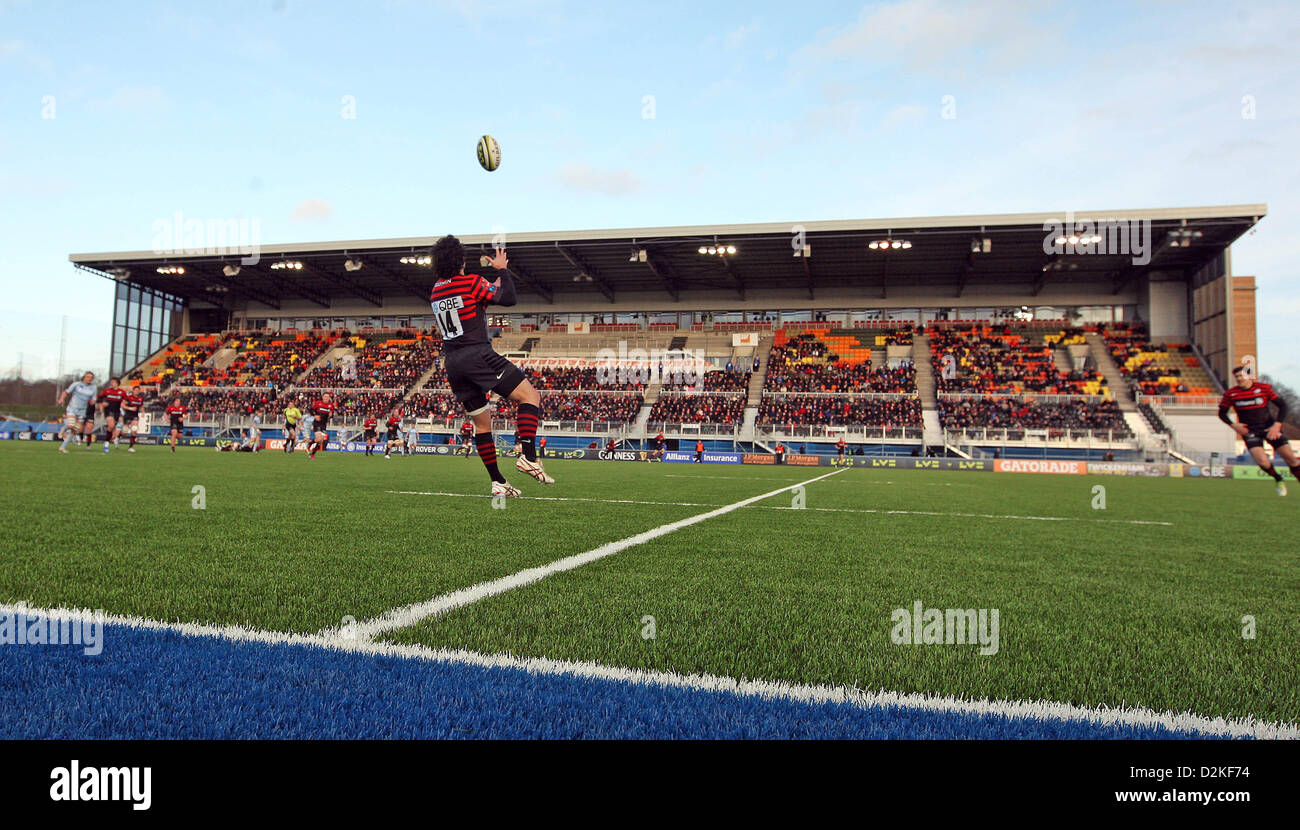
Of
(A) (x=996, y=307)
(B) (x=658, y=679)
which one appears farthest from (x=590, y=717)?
(A) (x=996, y=307)

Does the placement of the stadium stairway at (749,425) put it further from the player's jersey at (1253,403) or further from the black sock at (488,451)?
the black sock at (488,451)

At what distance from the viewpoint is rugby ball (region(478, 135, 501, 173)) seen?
346 inches

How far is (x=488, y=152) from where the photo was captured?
351 inches

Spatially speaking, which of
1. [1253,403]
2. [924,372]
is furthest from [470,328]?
[924,372]

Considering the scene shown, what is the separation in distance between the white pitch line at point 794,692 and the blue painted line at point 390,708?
5 centimetres

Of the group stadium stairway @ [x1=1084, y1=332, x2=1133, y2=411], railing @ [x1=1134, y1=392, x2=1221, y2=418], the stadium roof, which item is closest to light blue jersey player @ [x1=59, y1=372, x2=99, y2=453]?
the stadium roof

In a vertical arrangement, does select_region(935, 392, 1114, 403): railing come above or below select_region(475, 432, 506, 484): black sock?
above

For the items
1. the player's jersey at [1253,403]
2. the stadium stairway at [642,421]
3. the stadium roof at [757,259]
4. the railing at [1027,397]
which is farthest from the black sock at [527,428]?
the railing at [1027,397]

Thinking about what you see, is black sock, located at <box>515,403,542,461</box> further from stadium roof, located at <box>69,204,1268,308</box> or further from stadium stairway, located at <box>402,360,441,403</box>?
stadium stairway, located at <box>402,360,441,403</box>

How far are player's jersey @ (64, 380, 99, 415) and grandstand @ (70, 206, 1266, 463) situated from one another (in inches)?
747

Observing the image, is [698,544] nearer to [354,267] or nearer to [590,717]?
[590,717]

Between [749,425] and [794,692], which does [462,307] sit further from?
[749,425]

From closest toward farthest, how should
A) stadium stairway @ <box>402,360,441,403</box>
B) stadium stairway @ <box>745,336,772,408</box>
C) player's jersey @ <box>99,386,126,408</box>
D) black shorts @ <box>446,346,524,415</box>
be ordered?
1. black shorts @ <box>446,346,524,415</box>
2. player's jersey @ <box>99,386,126,408</box>
3. stadium stairway @ <box>745,336,772,408</box>
4. stadium stairway @ <box>402,360,441,403</box>

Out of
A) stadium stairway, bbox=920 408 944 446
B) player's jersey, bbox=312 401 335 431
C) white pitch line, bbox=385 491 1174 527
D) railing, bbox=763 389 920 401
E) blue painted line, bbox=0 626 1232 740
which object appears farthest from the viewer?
railing, bbox=763 389 920 401
